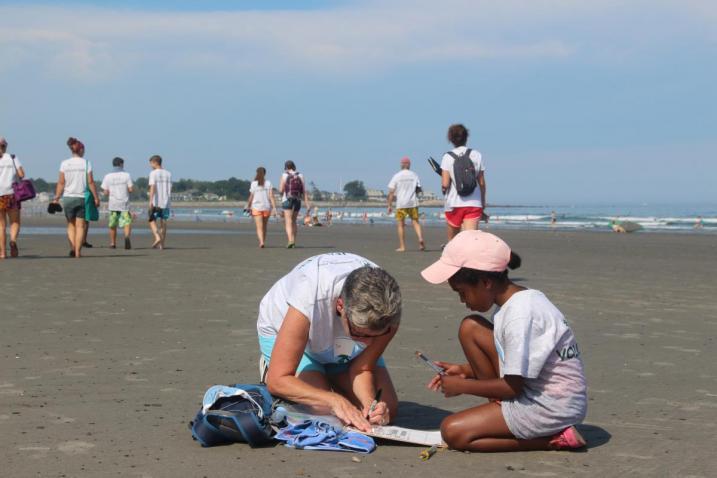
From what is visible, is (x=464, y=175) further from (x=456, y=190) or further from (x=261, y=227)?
(x=261, y=227)

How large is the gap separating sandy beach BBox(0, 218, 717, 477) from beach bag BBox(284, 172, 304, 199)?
6496mm

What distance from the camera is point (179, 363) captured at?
6723 mm

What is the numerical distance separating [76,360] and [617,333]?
174 inches

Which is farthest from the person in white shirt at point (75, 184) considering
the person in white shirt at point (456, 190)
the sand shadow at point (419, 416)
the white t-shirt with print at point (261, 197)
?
the sand shadow at point (419, 416)

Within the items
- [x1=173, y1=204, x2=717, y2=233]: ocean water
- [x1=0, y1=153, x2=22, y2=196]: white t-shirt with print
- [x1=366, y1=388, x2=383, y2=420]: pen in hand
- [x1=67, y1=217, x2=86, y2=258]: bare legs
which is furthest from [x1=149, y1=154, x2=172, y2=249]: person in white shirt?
[x1=366, y1=388, x2=383, y2=420]: pen in hand

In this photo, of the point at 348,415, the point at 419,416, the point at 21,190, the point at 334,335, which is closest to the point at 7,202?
the point at 21,190

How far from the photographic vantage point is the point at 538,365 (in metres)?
4.44

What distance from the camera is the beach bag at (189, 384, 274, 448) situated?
181 inches

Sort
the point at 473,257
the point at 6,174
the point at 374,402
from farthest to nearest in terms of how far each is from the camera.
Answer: the point at 6,174
the point at 374,402
the point at 473,257

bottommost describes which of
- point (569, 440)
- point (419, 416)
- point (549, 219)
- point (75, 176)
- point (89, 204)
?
point (549, 219)

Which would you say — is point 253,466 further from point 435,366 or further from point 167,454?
point 435,366

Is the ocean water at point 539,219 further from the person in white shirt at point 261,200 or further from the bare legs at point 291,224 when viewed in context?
the bare legs at point 291,224

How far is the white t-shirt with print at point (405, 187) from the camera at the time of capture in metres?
20.2

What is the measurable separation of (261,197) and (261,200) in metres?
0.08
